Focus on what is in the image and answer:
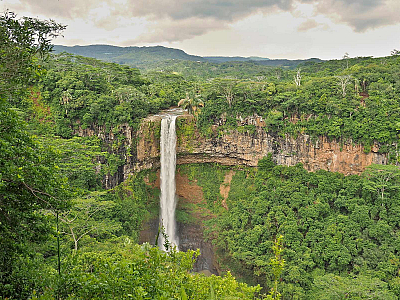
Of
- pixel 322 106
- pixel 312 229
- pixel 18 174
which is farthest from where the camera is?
pixel 322 106

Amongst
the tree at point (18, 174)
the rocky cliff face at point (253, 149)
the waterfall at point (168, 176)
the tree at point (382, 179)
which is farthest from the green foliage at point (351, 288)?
the tree at point (18, 174)

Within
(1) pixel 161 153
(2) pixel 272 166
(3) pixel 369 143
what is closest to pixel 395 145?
(3) pixel 369 143

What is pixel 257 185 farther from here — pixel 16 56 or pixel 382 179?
pixel 16 56

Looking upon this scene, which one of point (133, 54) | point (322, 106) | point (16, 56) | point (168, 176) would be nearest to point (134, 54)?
point (133, 54)

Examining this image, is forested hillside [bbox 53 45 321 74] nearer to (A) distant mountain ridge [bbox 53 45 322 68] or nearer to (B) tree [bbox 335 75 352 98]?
(A) distant mountain ridge [bbox 53 45 322 68]

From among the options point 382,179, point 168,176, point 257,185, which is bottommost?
point 257,185

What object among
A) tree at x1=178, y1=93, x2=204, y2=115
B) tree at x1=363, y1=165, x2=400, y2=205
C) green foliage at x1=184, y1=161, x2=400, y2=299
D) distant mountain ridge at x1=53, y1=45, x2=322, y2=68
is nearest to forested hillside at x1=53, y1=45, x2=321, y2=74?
distant mountain ridge at x1=53, y1=45, x2=322, y2=68
